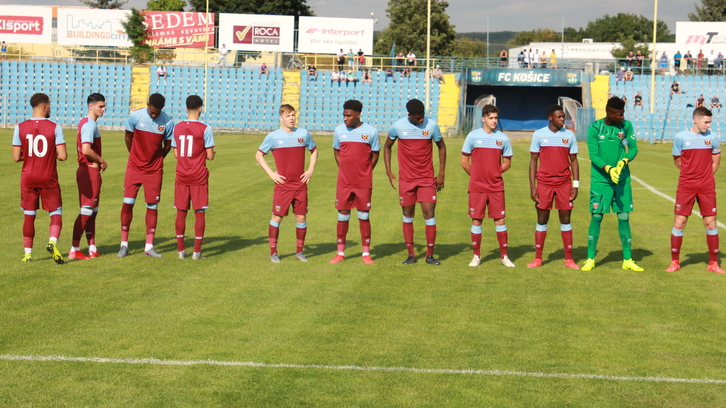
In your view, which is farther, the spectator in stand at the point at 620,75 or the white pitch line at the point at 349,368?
the spectator in stand at the point at 620,75

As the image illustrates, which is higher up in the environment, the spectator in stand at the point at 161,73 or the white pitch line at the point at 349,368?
the spectator in stand at the point at 161,73

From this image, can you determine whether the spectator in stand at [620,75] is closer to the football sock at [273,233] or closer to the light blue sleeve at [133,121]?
the football sock at [273,233]

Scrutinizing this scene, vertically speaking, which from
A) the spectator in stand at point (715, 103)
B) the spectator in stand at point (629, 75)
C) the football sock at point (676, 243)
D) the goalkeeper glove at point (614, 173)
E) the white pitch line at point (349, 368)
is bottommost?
the white pitch line at point (349, 368)

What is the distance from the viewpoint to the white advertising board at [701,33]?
2336 inches

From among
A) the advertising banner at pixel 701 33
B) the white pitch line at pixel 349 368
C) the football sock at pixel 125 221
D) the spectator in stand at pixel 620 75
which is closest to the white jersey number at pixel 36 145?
the football sock at pixel 125 221

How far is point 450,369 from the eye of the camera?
233 inches

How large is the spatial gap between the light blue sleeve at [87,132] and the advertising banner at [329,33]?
45.8 m

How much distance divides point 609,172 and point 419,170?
245cm

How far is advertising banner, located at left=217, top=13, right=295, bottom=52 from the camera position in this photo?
5469 centimetres

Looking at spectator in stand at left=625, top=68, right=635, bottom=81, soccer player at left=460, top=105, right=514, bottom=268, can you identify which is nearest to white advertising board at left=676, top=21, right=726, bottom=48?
spectator in stand at left=625, top=68, right=635, bottom=81

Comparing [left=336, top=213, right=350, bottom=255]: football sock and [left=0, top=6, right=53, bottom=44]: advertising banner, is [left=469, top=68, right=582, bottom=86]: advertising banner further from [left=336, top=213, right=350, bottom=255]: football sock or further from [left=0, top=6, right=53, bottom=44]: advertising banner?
[left=336, top=213, right=350, bottom=255]: football sock

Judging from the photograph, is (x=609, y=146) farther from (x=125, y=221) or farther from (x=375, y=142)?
(x=125, y=221)

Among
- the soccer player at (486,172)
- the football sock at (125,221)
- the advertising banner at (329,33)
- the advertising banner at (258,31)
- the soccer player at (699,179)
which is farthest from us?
the advertising banner at (329,33)

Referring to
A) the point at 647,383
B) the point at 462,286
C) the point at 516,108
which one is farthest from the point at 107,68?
the point at 647,383
